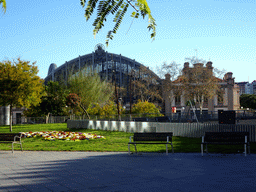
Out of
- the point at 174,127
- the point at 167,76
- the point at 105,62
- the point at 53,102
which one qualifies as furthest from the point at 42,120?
the point at 174,127

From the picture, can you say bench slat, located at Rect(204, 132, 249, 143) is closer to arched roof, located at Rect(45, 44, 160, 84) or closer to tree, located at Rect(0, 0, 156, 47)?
tree, located at Rect(0, 0, 156, 47)

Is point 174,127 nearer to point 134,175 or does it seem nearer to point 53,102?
point 134,175

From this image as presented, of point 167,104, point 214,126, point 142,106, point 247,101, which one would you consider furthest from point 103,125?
point 247,101

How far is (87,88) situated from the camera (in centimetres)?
5156

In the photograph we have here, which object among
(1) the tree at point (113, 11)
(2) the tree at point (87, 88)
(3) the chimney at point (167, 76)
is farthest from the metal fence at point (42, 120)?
(1) the tree at point (113, 11)

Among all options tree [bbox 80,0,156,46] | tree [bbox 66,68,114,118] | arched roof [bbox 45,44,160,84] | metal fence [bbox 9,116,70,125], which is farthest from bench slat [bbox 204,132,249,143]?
arched roof [bbox 45,44,160,84]

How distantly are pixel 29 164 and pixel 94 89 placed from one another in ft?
136

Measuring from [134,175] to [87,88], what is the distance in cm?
4447

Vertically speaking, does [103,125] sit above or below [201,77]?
below

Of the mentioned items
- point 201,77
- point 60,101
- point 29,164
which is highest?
point 201,77

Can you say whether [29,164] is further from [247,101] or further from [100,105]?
[247,101]

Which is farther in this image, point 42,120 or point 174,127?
point 42,120

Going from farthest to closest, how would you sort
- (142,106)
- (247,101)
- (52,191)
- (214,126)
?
(247,101) → (142,106) → (214,126) → (52,191)

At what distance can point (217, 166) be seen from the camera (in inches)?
356
